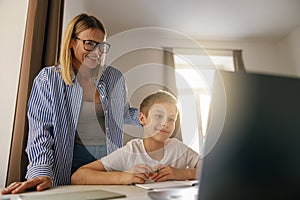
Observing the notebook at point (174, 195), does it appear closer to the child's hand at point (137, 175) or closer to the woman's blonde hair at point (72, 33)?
the child's hand at point (137, 175)

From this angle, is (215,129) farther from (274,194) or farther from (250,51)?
(250,51)

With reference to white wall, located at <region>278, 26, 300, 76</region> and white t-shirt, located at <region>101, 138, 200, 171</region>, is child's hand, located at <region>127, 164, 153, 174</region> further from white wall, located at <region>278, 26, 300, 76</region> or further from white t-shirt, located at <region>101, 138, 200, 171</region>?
white wall, located at <region>278, 26, 300, 76</region>

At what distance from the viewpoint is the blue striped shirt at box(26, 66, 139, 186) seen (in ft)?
3.11

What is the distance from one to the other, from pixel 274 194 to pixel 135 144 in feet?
2.45

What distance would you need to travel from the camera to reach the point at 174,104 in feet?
4.13

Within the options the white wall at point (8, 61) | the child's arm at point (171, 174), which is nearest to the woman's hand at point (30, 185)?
the child's arm at point (171, 174)

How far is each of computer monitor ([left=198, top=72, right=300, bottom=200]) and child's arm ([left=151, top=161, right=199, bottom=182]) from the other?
0.56 meters

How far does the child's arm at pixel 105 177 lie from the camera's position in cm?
85

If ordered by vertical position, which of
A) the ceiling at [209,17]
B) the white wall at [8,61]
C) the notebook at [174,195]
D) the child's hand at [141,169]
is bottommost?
the notebook at [174,195]

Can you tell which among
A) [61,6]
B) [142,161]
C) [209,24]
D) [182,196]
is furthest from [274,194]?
[209,24]

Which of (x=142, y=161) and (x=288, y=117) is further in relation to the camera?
(x=142, y=161)

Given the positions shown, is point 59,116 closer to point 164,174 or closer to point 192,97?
point 164,174

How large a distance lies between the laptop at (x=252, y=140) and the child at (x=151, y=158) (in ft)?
1.68

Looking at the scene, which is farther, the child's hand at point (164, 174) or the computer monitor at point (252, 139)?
the child's hand at point (164, 174)
